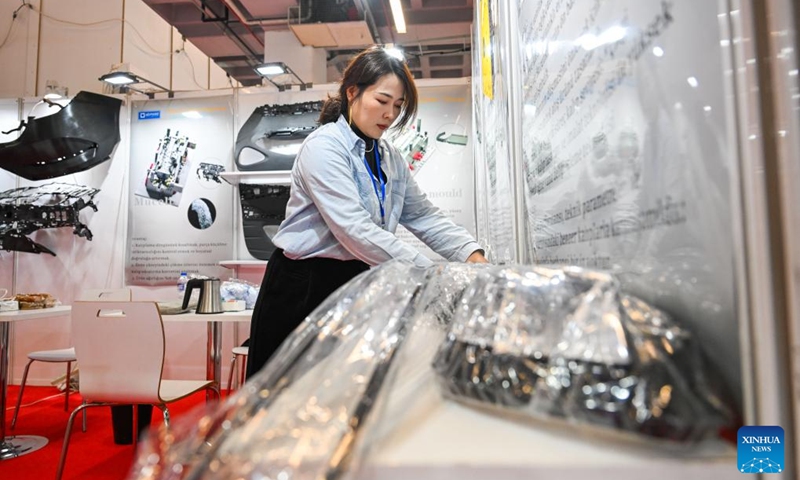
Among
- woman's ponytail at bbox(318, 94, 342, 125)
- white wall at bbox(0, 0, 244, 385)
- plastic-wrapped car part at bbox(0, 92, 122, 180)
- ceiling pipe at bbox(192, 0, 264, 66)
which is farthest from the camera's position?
ceiling pipe at bbox(192, 0, 264, 66)

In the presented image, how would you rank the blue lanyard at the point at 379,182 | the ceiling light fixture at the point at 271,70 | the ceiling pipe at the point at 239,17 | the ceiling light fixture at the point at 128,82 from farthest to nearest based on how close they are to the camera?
1. the ceiling pipe at the point at 239,17
2. the ceiling light fixture at the point at 128,82
3. the ceiling light fixture at the point at 271,70
4. the blue lanyard at the point at 379,182

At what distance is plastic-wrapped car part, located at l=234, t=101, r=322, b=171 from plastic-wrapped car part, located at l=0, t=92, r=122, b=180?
1223 mm

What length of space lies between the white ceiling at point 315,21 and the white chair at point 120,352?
3.33 metres

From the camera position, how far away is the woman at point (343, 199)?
49.1 inches

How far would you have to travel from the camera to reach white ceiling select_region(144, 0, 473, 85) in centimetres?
442

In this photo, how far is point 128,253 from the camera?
419cm

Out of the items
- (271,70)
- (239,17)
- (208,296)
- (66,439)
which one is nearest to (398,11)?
(271,70)

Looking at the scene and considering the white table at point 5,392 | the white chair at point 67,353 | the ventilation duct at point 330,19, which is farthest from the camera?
the ventilation duct at point 330,19

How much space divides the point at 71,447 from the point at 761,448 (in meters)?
3.23

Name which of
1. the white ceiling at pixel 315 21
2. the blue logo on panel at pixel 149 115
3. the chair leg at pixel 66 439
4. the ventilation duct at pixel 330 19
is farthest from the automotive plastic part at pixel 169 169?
the chair leg at pixel 66 439

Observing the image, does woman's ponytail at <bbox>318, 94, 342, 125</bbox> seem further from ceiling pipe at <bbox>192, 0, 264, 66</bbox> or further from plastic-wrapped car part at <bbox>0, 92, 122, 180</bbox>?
ceiling pipe at <bbox>192, 0, 264, 66</bbox>

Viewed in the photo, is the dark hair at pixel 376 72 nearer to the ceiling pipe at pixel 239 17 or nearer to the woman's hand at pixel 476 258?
the woman's hand at pixel 476 258

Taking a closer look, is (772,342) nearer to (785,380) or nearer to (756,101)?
(785,380)

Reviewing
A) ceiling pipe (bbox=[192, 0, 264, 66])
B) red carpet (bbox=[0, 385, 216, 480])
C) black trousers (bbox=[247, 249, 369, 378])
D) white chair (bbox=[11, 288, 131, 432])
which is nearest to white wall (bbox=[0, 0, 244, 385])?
ceiling pipe (bbox=[192, 0, 264, 66])
